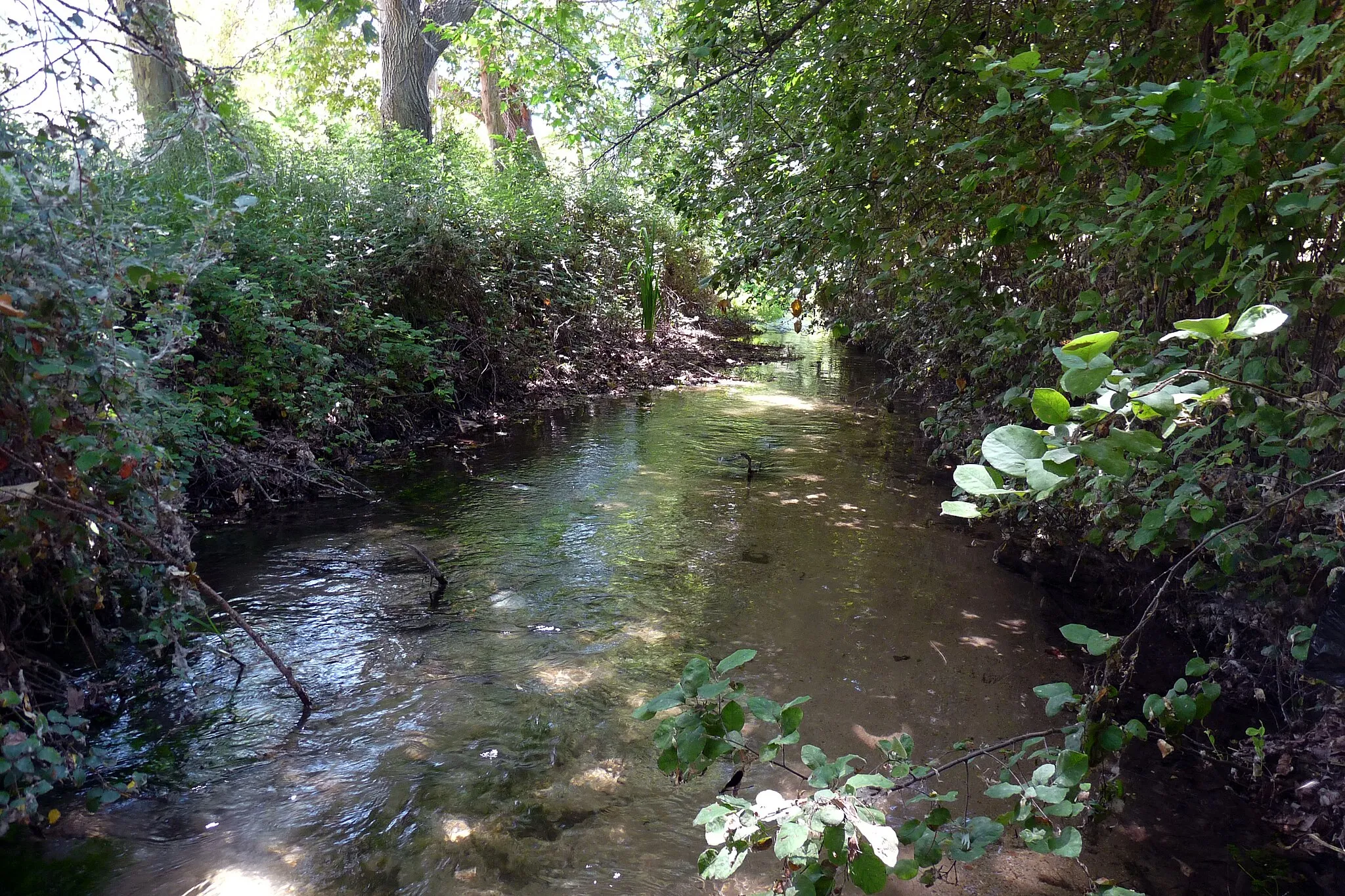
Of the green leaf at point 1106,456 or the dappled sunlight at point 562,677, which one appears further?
the dappled sunlight at point 562,677

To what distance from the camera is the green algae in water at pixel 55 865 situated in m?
2.56

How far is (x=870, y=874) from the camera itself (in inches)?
57.9

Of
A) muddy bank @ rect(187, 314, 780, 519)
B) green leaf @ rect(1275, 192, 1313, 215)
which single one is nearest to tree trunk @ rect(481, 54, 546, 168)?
muddy bank @ rect(187, 314, 780, 519)

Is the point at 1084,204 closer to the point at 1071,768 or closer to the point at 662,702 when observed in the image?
the point at 1071,768

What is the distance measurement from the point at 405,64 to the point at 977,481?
13.9 meters

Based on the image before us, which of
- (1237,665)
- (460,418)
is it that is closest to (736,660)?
(1237,665)

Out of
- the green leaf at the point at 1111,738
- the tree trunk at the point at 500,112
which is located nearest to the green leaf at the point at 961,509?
the green leaf at the point at 1111,738

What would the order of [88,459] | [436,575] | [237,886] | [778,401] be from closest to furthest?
[237,886] < [88,459] < [436,575] < [778,401]

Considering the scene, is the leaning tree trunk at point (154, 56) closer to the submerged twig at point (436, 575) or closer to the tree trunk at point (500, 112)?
the submerged twig at point (436, 575)

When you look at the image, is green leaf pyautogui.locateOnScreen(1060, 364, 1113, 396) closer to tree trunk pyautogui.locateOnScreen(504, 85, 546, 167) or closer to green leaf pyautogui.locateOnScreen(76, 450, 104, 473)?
green leaf pyautogui.locateOnScreen(76, 450, 104, 473)

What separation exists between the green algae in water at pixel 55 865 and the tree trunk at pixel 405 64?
11.7 metres

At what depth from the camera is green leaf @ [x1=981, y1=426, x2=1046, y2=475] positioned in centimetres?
116

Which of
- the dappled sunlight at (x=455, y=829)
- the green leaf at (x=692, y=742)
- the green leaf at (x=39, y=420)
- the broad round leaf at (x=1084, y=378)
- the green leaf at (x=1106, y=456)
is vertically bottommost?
the dappled sunlight at (x=455, y=829)

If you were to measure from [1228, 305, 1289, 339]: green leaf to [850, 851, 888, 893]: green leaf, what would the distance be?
41.7 inches
